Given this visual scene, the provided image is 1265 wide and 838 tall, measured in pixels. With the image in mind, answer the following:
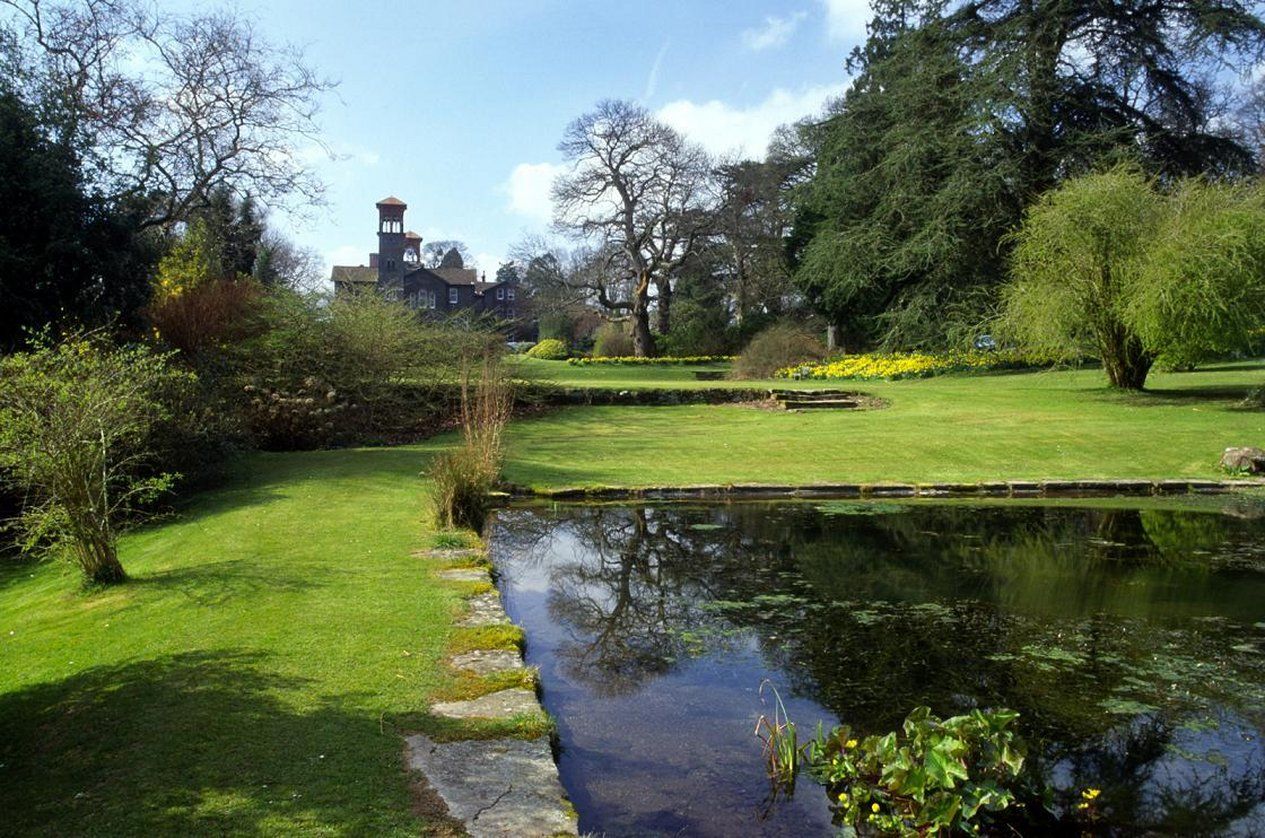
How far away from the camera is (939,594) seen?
290 inches

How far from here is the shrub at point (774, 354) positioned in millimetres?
31906

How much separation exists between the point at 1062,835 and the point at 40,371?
835 centimetres

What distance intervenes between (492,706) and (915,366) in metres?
25.7

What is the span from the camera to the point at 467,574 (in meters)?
7.26

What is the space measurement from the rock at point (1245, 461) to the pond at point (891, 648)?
2370 mm

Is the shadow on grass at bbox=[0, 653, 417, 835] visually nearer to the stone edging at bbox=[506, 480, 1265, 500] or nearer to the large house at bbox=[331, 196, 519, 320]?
the stone edging at bbox=[506, 480, 1265, 500]

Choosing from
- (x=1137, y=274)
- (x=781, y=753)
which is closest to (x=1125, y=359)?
(x=1137, y=274)

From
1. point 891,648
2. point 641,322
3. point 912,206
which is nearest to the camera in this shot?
point 891,648

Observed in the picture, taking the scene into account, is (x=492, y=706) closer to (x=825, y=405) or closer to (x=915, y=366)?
(x=825, y=405)

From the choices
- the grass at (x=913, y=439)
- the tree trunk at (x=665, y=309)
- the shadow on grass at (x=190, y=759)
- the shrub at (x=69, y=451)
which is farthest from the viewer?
the tree trunk at (x=665, y=309)

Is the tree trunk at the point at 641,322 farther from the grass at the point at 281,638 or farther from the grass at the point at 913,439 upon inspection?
the grass at the point at 281,638

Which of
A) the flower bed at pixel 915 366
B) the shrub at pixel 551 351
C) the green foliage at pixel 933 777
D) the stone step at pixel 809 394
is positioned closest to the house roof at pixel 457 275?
the shrub at pixel 551 351

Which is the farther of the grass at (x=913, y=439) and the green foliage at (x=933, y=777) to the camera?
the grass at (x=913, y=439)

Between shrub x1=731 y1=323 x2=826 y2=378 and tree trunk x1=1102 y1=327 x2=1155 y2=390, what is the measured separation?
12.3 m
